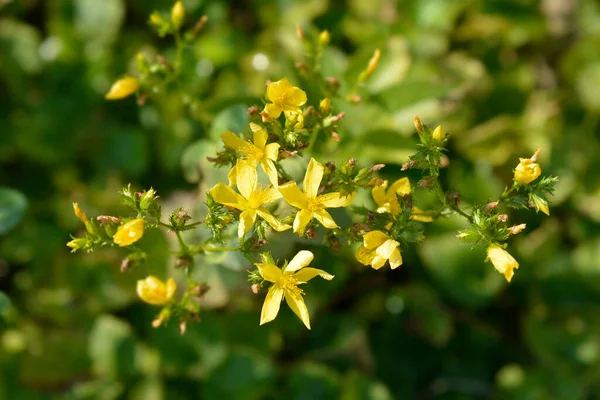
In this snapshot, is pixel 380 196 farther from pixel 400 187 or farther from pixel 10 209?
pixel 10 209

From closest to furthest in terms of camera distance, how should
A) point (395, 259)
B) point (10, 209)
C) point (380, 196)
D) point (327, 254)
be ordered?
point (395, 259) → point (380, 196) → point (10, 209) → point (327, 254)

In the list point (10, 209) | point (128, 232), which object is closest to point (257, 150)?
point (128, 232)

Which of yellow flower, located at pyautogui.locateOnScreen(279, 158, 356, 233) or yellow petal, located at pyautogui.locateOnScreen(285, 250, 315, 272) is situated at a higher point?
yellow flower, located at pyautogui.locateOnScreen(279, 158, 356, 233)

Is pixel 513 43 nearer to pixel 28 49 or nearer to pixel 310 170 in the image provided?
pixel 310 170

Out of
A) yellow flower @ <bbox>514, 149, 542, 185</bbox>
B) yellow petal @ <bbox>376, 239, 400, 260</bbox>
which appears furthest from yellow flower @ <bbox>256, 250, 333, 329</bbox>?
yellow flower @ <bbox>514, 149, 542, 185</bbox>

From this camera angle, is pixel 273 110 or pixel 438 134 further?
pixel 273 110

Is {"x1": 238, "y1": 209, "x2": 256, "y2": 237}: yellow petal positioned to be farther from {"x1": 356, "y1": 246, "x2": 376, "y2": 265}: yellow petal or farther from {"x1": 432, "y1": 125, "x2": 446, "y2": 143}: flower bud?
{"x1": 432, "y1": 125, "x2": 446, "y2": 143}: flower bud
